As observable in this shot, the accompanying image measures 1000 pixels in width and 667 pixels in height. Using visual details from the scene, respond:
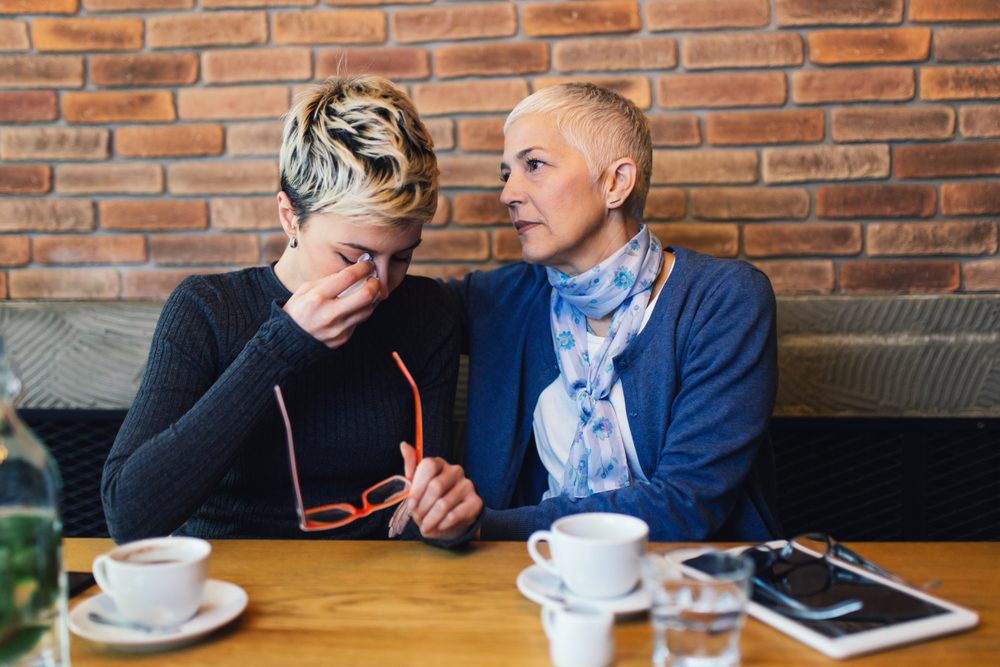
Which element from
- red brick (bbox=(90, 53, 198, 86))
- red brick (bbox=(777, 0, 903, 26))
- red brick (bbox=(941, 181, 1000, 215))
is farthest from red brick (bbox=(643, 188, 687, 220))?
red brick (bbox=(90, 53, 198, 86))

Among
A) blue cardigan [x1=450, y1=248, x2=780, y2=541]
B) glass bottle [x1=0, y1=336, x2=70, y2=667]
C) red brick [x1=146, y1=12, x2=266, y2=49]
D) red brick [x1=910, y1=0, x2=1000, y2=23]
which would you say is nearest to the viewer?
glass bottle [x1=0, y1=336, x2=70, y2=667]

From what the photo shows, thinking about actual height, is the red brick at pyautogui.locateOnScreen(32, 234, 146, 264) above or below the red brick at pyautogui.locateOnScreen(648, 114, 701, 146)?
below

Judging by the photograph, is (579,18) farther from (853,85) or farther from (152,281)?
(152,281)

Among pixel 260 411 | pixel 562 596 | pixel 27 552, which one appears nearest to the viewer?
pixel 27 552

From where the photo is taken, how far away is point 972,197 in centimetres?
187

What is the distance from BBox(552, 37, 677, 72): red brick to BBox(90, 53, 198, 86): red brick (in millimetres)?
831

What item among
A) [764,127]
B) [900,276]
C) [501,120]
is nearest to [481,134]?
[501,120]

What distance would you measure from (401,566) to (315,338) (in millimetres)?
369

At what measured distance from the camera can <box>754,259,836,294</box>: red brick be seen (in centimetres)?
190

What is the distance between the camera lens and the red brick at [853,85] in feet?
6.08

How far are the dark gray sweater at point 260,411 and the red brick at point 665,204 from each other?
57cm

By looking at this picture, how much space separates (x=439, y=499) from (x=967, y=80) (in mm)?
1516

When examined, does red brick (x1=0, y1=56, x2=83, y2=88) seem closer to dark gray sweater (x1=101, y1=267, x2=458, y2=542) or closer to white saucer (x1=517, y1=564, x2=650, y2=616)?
dark gray sweater (x1=101, y1=267, x2=458, y2=542)

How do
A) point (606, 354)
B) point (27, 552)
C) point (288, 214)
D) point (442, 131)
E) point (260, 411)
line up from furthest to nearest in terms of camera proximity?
point (442, 131) < point (606, 354) < point (288, 214) < point (260, 411) < point (27, 552)
